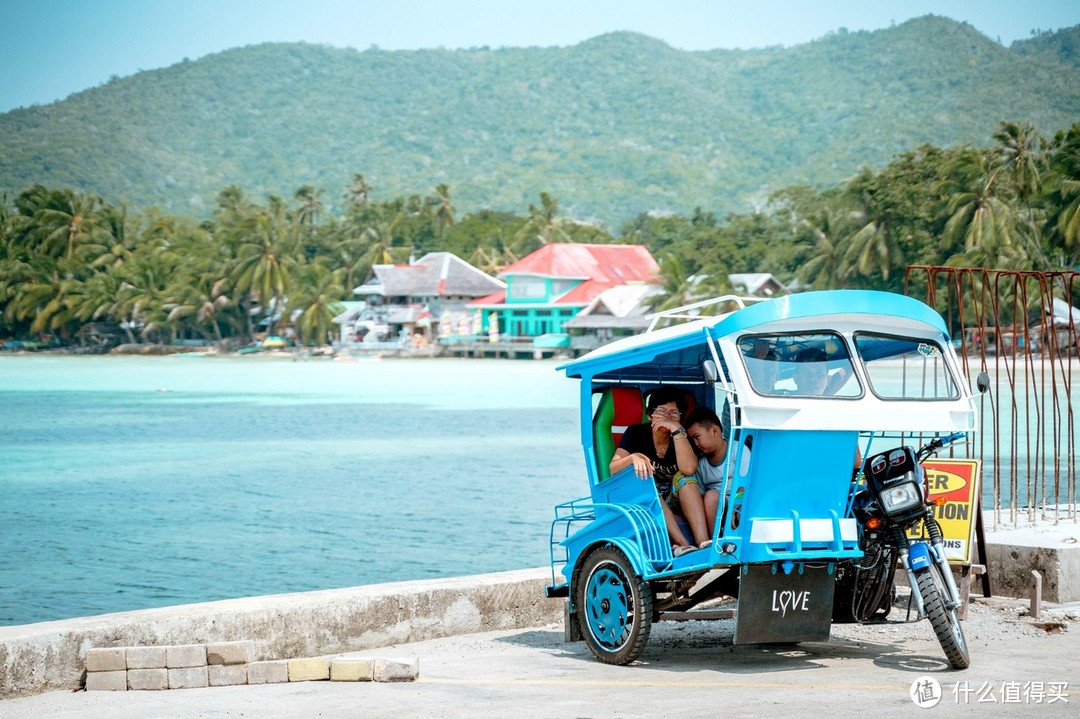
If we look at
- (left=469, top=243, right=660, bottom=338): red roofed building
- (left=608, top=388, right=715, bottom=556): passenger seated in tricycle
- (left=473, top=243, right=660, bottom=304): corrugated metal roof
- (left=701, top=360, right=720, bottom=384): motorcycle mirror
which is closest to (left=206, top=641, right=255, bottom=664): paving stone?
(left=608, top=388, right=715, bottom=556): passenger seated in tricycle

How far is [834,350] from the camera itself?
7254mm

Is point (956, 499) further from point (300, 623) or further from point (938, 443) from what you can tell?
point (300, 623)

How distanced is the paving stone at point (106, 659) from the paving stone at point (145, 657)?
0.03 m

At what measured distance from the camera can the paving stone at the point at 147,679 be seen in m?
7.12

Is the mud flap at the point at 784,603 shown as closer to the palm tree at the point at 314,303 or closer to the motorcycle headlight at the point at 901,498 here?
the motorcycle headlight at the point at 901,498

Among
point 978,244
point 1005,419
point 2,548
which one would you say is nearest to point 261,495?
point 2,548

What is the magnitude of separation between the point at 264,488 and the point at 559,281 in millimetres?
69188

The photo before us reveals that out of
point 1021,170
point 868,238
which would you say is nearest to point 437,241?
point 868,238

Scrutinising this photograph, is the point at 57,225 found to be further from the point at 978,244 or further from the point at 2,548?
the point at 2,548

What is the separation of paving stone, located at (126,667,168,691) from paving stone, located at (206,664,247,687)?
0.23 m

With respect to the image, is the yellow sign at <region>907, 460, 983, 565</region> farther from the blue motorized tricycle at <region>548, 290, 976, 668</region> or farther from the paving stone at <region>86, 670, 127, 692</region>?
the paving stone at <region>86, 670, 127, 692</region>

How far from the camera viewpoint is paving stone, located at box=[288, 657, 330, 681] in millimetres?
7238

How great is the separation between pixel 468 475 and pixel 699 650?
116 ft

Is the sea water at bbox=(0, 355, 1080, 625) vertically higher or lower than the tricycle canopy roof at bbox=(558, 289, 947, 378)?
lower
